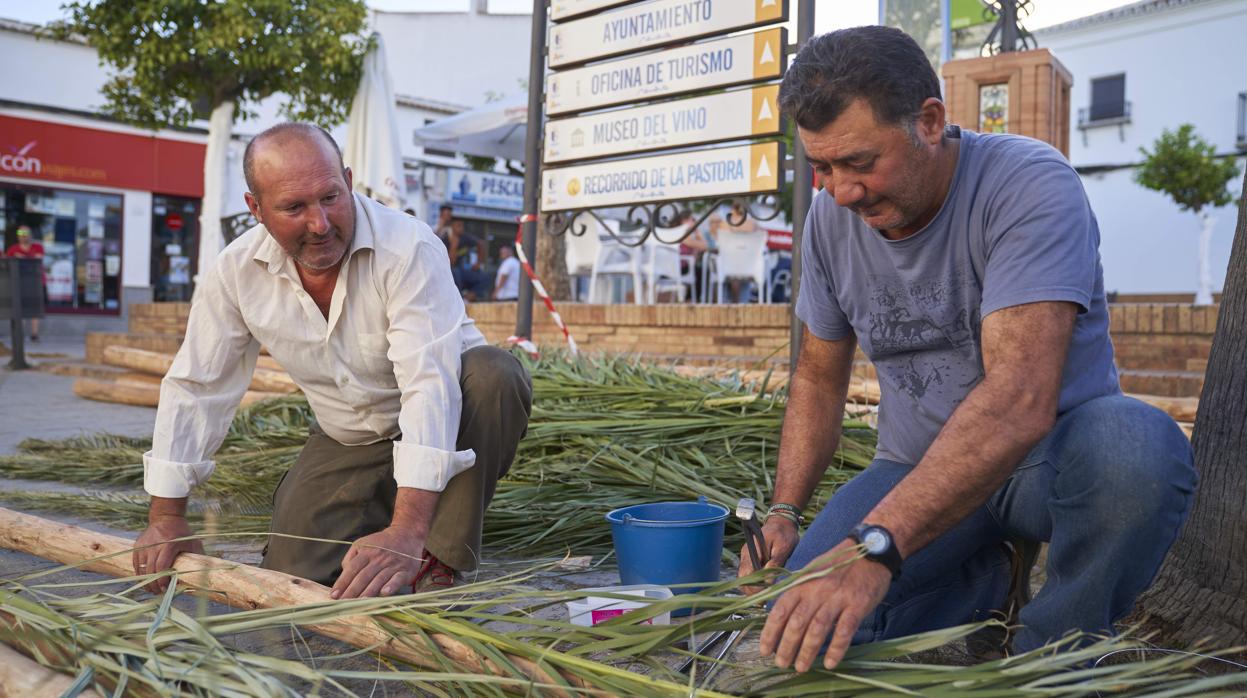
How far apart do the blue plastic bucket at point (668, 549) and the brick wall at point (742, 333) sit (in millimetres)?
1726

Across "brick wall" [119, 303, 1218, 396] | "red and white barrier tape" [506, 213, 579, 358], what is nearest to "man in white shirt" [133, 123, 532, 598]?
"brick wall" [119, 303, 1218, 396]

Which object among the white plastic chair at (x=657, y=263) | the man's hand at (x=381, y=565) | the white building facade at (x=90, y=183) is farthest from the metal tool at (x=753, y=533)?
the white building facade at (x=90, y=183)

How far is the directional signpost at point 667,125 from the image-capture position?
453cm

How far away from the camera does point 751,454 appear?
126 inches

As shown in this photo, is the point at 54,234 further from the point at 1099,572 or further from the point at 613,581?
the point at 1099,572

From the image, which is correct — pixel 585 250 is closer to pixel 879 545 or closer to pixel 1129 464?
pixel 1129 464

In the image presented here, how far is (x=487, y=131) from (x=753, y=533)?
8.19 m

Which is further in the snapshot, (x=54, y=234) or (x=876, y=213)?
(x=54, y=234)

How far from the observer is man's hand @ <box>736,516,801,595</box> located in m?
1.82

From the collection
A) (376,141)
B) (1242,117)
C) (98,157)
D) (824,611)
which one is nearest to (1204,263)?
(376,141)

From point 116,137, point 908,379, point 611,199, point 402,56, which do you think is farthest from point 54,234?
point 908,379

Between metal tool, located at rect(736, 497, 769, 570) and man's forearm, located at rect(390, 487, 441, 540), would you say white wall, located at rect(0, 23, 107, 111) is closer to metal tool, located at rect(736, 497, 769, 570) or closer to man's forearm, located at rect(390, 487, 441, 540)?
man's forearm, located at rect(390, 487, 441, 540)

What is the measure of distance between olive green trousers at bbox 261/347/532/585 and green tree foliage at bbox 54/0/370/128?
821 centimetres

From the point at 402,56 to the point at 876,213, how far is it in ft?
77.4
